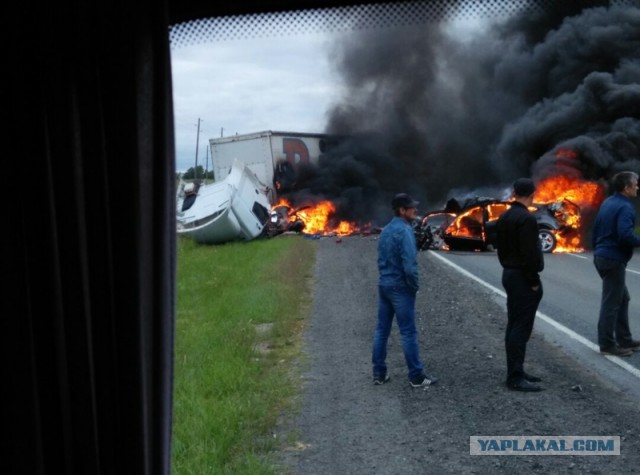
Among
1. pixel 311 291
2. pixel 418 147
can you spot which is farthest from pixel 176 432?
pixel 418 147

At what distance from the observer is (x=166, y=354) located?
1.94 meters

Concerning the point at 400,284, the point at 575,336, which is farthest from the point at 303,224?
the point at 400,284

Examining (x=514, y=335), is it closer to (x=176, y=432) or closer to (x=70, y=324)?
(x=176, y=432)

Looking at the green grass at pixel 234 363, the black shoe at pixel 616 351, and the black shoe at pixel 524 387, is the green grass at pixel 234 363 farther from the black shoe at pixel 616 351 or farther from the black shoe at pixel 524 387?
the black shoe at pixel 616 351

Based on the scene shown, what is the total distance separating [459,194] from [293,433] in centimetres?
1351

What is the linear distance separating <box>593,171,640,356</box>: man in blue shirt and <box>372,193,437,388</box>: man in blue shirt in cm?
176

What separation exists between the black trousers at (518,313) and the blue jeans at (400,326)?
713 millimetres

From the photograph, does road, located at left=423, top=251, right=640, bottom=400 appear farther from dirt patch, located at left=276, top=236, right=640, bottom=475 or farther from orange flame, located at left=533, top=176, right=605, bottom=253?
orange flame, located at left=533, top=176, right=605, bottom=253

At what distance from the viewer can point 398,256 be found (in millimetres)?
5496

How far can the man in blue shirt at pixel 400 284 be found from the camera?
5422 millimetres

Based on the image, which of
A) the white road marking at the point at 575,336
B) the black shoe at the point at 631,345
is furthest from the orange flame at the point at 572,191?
the black shoe at the point at 631,345

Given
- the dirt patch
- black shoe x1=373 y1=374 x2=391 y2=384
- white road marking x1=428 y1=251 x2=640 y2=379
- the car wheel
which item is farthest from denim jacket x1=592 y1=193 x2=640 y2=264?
the car wheel

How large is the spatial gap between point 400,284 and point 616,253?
200 cm

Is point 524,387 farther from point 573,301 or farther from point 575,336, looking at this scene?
point 573,301
